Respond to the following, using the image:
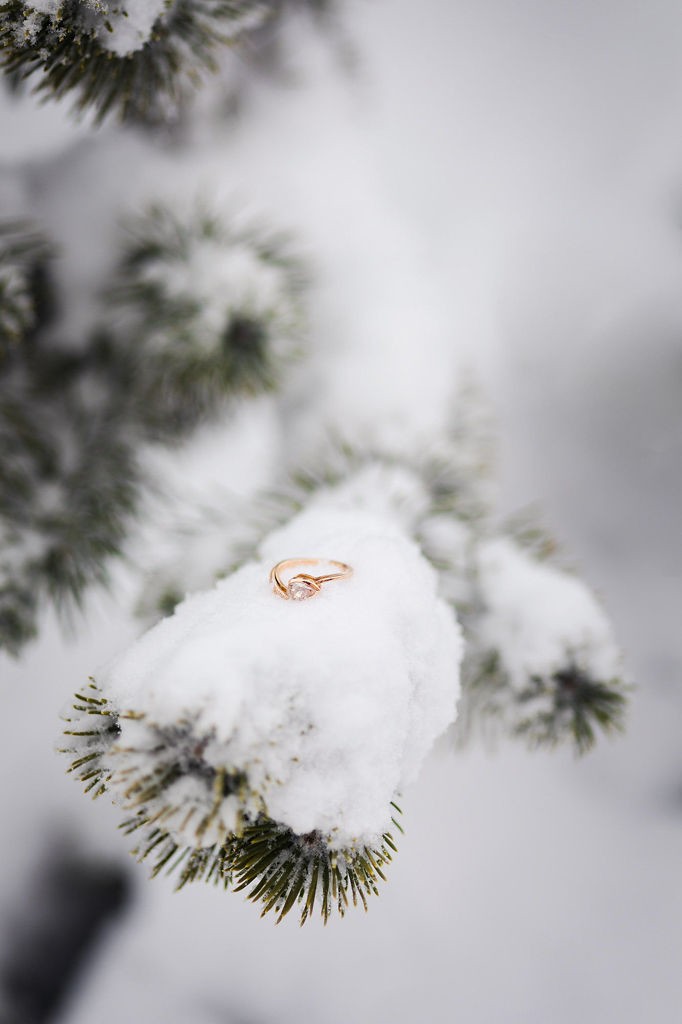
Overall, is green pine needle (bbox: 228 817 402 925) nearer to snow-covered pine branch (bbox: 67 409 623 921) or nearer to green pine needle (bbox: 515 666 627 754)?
snow-covered pine branch (bbox: 67 409 623 921)

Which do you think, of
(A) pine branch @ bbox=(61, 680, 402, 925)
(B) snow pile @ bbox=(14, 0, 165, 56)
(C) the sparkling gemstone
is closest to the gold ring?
(C) the sparkling gemstone

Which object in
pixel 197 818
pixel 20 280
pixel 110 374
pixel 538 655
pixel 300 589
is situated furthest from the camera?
pixel 110 374


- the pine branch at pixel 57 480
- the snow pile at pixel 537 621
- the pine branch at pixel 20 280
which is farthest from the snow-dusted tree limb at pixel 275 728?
the pine branch at pixel 20 280

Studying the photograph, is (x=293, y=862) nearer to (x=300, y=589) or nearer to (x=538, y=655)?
(x=300, y=589)

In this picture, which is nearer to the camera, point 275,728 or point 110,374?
point 275,728

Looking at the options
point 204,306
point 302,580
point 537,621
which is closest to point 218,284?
point 204,306

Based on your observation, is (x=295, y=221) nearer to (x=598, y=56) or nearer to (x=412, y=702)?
(x=598, y=56)

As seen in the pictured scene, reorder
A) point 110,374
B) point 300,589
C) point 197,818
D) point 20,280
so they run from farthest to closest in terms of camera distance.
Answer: point 110,374
point 20,280
point 300,589
point 197,818
